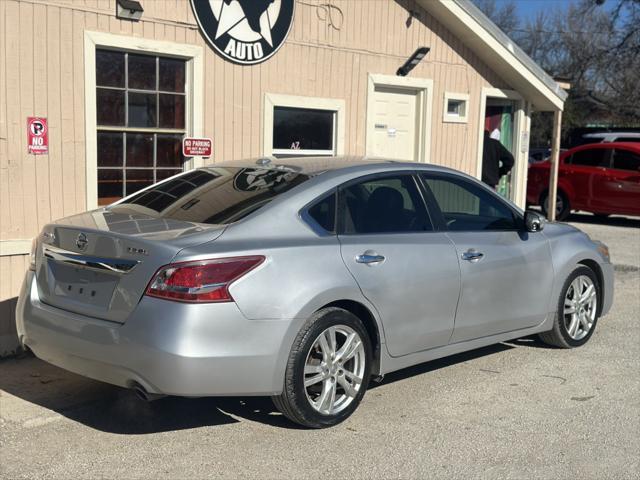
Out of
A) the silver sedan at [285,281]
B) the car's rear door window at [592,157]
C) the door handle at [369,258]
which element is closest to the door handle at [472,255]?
the silver sedan at [285,281]

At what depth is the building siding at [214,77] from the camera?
21.0ft

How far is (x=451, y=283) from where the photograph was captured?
210 inches

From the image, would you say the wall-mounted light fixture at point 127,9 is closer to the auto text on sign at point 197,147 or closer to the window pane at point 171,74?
the window pane at point 171,74

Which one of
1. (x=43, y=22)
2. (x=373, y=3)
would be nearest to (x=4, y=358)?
(x=43, y=22)

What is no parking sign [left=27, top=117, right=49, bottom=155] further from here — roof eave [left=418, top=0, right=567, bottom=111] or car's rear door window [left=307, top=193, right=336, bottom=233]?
roof eave [left=418, top=0, right=567, bottom=111]

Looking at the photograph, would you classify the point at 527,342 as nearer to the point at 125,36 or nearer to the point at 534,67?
the point at 125,36

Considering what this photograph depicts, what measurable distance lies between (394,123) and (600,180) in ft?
28.5

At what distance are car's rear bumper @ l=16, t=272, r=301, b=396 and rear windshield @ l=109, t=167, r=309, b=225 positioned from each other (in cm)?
68

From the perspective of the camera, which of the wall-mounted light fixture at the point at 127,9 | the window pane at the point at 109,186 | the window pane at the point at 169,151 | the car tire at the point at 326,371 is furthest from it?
the window pane at the point at 169,151

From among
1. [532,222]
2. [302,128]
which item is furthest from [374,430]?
[302,128]

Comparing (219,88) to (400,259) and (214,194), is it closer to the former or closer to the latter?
(214,194)

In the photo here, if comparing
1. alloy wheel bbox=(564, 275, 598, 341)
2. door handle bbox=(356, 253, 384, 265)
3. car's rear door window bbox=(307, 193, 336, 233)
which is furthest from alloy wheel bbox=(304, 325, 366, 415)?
alloy wheel bbox=(564, 275, 598, 341)

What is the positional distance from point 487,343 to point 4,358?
12.2ft

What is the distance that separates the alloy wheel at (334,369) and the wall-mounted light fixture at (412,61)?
5212 mm
